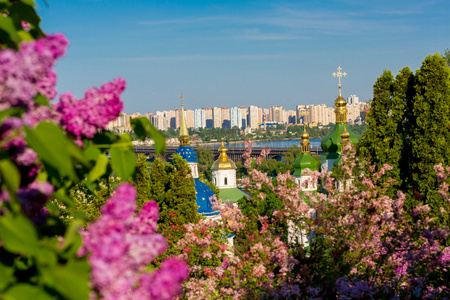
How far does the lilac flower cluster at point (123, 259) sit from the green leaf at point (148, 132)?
380mm

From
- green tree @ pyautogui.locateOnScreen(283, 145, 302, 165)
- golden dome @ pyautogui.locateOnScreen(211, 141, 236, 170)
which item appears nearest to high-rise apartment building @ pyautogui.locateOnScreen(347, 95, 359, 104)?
green tree @ pyautogui.locateOnScreen(283, 145, 302, 165)

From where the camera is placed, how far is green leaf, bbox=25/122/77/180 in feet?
3.34

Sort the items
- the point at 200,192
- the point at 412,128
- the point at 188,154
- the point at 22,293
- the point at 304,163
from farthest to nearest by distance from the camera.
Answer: the point at 304,163 → the point at 188,154 → the point at 200,192 → the point at 412,128 → the point at 22,293

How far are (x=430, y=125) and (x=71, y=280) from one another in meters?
11.5

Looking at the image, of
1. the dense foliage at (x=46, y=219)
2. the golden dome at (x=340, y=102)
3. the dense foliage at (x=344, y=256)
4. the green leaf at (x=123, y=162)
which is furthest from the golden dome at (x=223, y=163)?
the dense foliage at (x=46, y=219)

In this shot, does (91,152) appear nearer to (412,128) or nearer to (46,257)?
(46,257)

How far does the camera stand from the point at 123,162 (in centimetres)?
145

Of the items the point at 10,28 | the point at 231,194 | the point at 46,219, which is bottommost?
the point at 231,194

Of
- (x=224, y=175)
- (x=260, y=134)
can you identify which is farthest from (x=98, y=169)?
(x=260, y=134)

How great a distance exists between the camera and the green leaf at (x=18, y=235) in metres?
0.98

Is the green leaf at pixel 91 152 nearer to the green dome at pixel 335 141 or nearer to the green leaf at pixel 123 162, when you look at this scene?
the green leaf at pixel 123 162

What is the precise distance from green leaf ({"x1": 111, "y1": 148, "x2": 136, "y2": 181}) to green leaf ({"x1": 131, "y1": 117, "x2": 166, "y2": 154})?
0.30 feet

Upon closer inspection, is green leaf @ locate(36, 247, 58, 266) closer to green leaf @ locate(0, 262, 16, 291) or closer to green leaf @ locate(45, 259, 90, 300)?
green leaf @ locate(45, 259, 90, 300)

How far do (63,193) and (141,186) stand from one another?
38.3 feet
